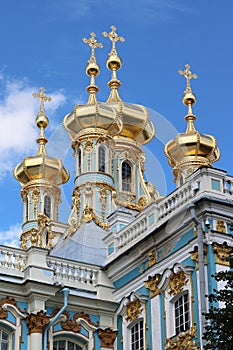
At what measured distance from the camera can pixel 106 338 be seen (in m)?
19.3

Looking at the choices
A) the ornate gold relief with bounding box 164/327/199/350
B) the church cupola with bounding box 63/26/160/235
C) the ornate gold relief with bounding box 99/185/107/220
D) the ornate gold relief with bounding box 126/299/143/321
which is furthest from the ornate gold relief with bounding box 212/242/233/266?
the ornate gold relief with bounding box 99/185/107/220

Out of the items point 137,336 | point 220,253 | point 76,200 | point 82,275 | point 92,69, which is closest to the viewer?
point 220,253

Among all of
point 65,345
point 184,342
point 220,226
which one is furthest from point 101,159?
point 184,342

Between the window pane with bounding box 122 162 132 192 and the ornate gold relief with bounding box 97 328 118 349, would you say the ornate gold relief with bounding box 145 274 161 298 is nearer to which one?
the ornate gold relief with bounding box 97 328 118 349

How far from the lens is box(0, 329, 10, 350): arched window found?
1833 centimetres

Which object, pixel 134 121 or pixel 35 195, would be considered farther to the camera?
pixel 35 195

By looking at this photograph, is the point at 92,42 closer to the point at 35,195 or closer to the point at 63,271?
the point at 35,195

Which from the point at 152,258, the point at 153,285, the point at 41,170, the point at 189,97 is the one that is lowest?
the point at 153,285

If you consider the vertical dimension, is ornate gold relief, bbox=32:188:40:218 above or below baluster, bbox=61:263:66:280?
above

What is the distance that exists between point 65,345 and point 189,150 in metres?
13.6

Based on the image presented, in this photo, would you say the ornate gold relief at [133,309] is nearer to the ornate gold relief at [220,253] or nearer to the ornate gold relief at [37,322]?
the ornate gold relief at [37,322]

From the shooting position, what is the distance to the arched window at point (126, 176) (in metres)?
29.4

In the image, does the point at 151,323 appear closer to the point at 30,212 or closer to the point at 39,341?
the point at 39,341

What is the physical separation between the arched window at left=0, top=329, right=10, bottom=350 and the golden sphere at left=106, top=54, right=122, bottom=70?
16.0 m
